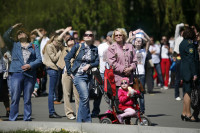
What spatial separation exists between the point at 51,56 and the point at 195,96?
3627 mm

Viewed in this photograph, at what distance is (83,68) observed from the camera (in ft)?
34.3

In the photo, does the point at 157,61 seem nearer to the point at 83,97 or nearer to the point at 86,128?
the point at 83,97

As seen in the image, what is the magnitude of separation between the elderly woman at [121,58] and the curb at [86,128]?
5.01ft

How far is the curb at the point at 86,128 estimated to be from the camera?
843 centimetres

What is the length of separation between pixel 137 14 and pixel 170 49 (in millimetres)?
11813

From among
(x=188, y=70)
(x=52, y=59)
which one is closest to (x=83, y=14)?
(x=52, y=59)

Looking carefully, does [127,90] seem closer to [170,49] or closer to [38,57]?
[38,57]

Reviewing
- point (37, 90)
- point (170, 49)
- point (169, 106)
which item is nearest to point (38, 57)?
point (169, 106)

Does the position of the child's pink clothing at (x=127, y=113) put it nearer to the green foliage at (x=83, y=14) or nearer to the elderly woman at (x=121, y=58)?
the elderly woman at (x=121, y=58)

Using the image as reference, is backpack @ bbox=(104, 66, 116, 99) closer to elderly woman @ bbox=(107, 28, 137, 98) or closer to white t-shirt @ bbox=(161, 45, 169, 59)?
elderly woman @ bbox=(107, 28, 137, 98)

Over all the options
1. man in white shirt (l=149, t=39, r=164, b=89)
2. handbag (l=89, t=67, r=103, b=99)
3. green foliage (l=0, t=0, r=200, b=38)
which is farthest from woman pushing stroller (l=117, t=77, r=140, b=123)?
green foliage (l=0, t=0, r=200, b=38)

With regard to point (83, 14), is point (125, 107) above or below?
below

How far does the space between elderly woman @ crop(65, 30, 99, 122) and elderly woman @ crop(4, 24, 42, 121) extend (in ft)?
2.69

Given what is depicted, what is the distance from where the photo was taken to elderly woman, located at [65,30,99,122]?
10.3m
